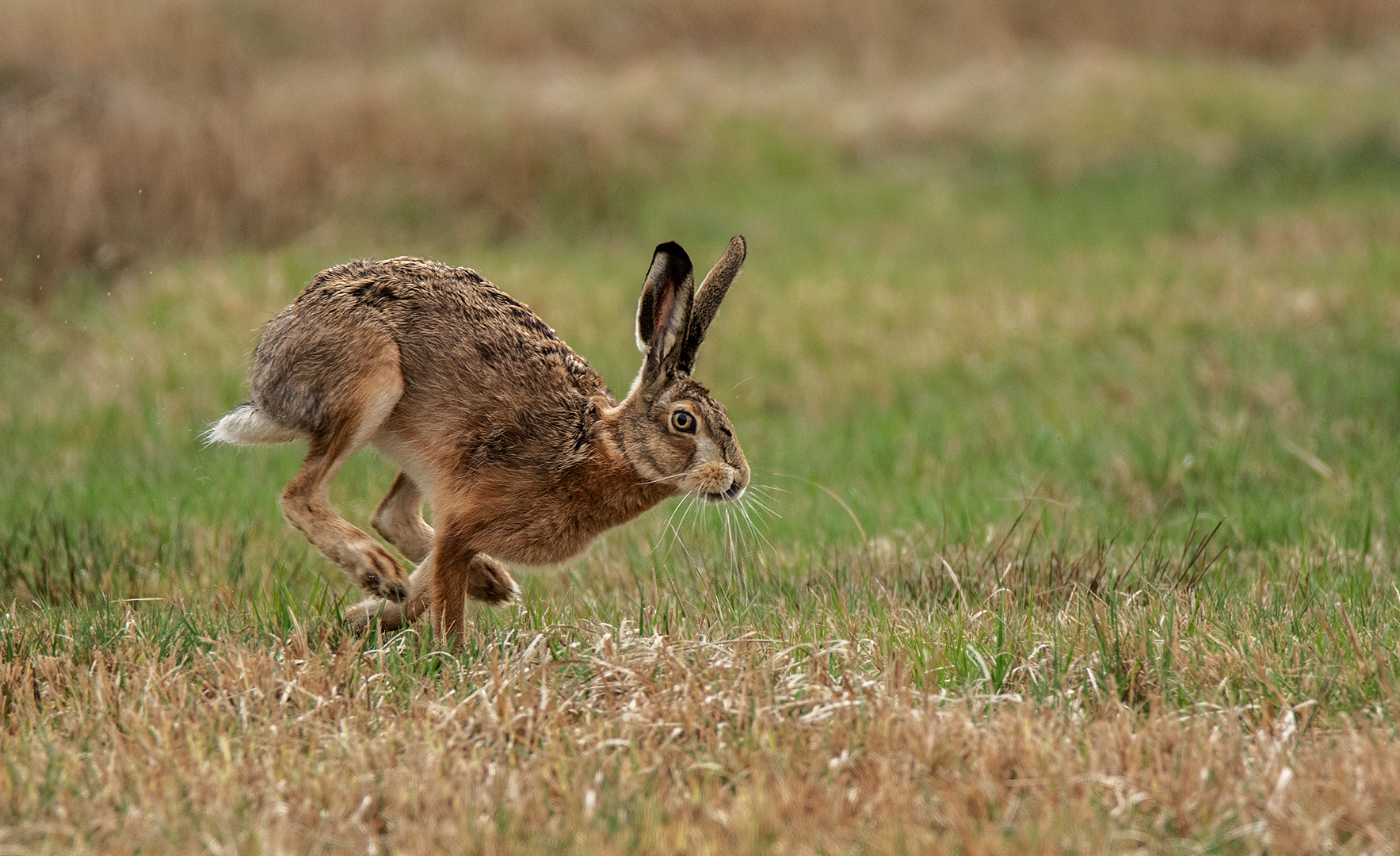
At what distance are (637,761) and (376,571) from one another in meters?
1.38

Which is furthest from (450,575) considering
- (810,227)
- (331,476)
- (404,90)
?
(404,90)

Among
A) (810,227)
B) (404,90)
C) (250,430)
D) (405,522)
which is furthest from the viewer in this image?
(404,90)

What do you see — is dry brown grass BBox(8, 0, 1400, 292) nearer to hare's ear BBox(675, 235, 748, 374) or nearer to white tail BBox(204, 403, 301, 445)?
white tail BBox(204, 403, 301, 445)

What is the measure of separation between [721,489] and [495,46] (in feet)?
69.2

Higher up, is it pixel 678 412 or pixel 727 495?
pixel 678 412

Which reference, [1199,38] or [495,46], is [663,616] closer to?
[495,46]

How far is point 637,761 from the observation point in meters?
3.68

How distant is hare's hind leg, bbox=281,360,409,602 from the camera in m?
4.66

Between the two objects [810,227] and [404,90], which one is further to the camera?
[404,90]

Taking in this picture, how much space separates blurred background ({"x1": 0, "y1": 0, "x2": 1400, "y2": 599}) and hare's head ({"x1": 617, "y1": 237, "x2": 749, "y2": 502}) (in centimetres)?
165

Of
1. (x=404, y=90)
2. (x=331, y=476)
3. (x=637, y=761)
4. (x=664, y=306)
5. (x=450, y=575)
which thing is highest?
(x=404, y=90)

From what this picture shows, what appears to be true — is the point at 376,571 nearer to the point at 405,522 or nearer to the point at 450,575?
the point at 450,575

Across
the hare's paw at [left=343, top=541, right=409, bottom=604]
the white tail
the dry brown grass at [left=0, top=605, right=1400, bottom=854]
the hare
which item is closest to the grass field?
the dry brown grass at [left=0, top=605, right=1400, bottom=854]

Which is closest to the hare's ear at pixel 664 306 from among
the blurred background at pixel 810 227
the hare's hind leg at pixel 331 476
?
the hare's hind leg at pixel 331 476
